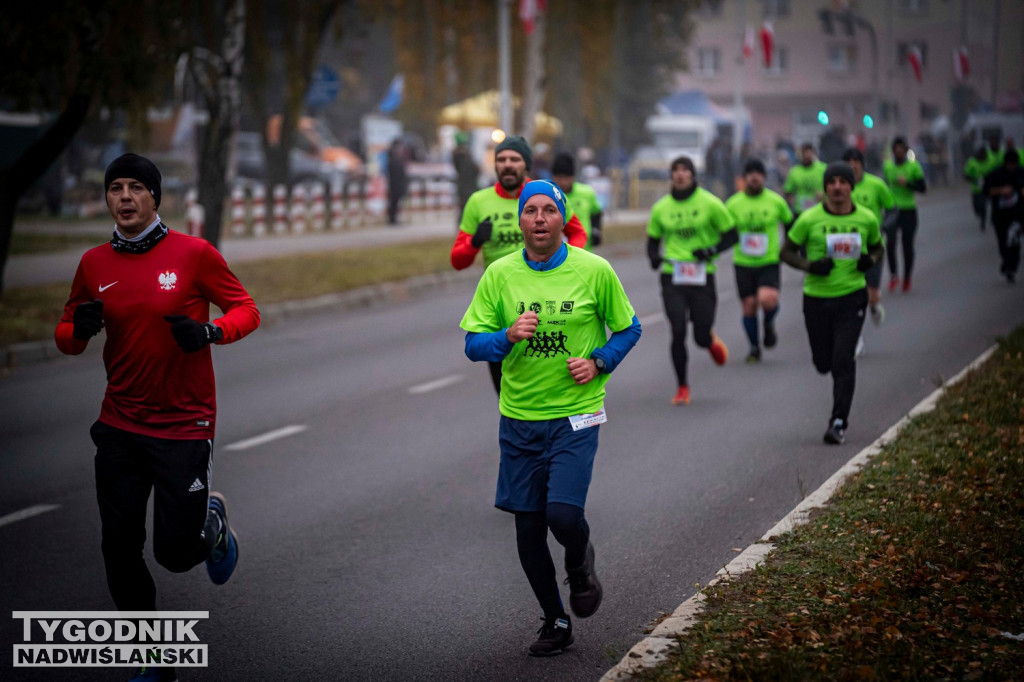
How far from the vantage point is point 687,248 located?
11.2 meters

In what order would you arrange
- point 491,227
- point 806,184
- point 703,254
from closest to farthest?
point 491,227 → point 703,254 → point 806,184

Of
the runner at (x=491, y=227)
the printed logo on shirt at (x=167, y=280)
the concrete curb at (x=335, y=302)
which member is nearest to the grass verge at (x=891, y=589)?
the printed logo on shirt at (x=167, y=280)

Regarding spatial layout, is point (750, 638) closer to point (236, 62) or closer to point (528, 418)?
point (528, 418)

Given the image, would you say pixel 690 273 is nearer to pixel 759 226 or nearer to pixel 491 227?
pixel 759 226

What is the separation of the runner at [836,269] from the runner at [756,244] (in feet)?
10.7

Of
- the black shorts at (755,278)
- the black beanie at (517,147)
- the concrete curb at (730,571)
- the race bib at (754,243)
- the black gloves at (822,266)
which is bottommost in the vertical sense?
the concrete curb at (730,571)

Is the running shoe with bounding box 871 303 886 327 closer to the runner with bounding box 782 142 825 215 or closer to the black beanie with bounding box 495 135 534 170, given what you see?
the runner with bounding box 782 142 825 215

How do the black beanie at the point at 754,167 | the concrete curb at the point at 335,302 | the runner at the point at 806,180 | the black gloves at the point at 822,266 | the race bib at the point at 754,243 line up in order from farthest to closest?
the runner at the point at 806,180 < the concrete curb at the point at 335,302 < the black beanie at the point at 754,167 < the race bib at the point at 754,243 < the black gloves at the point at 822,266

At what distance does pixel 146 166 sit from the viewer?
5297mm

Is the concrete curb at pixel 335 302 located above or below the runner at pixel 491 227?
below

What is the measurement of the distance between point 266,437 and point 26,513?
2458 millimetres

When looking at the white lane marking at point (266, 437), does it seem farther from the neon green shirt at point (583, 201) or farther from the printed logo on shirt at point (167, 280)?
the printed logo on shirt at point (167, 280)

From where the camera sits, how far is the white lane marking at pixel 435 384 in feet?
40.1

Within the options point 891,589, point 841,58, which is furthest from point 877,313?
point 841,58
